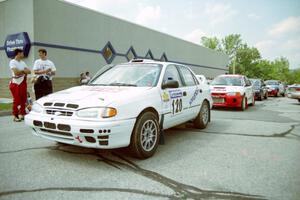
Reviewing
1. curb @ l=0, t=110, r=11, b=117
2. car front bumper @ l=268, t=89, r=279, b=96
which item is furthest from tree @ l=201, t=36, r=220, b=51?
curb @ l=0, t=110, r=11, b=117

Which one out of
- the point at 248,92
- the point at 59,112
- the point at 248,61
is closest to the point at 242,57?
the point at 248,61

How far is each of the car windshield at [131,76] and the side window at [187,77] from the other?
814 mm

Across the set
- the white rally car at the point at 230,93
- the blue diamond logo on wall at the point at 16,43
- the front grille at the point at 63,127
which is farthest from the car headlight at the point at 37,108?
the blue diamond logo on wall at the point at 16,43

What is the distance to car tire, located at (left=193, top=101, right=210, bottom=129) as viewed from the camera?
574 cm

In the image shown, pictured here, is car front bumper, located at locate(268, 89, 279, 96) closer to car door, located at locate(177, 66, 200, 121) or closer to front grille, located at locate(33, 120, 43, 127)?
car door, located at locate(177, 66, 200, 121)

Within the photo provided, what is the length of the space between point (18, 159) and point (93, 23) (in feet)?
38.9

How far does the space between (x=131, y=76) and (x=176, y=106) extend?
99 centimetres

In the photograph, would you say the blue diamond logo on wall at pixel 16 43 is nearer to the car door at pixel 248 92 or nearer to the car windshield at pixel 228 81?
the car windshield at pixel 228 81

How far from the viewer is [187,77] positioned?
209 inches

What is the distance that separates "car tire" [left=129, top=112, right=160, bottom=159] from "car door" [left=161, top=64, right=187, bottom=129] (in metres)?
0.41

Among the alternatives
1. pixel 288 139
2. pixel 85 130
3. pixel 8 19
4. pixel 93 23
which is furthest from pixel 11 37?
pixel 288 139

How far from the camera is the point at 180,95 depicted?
4660 millimetres

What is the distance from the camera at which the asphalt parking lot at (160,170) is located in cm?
254

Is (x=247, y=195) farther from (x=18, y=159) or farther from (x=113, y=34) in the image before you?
(x=113, y=34)
